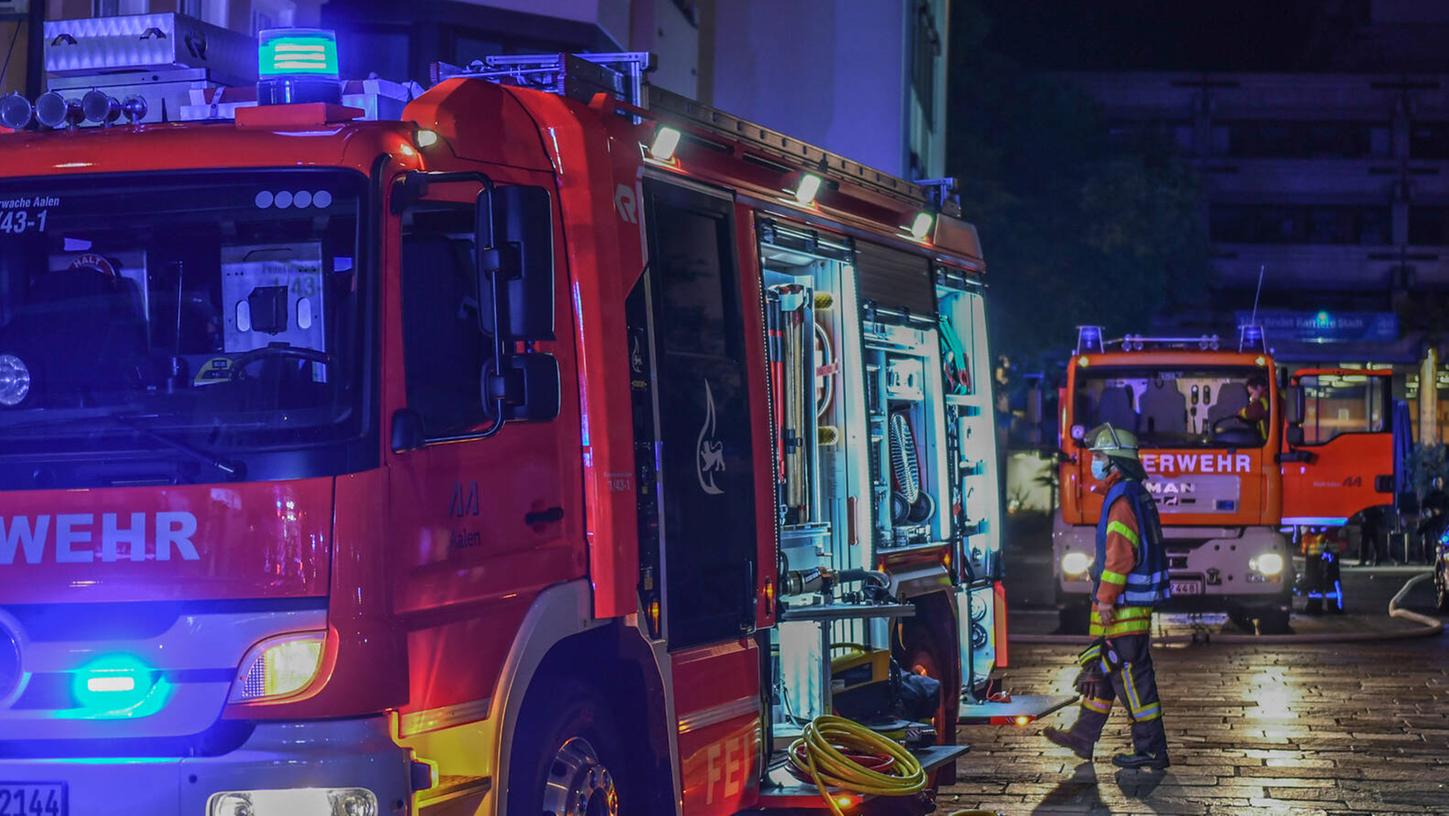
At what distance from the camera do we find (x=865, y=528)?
Result: 8844 mm

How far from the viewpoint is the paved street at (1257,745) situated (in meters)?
10.1

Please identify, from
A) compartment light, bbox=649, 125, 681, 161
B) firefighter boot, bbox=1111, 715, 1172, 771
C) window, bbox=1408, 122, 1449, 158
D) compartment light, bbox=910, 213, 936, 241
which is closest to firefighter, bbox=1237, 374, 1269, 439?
firefighter boot, bbox=1111, 715, 1172, 771

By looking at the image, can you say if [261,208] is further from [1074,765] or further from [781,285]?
[1074,765]

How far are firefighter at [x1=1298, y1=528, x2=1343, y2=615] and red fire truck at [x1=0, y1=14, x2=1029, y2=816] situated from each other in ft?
50.6

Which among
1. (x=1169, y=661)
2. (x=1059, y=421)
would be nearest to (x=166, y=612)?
(x=1169, y=661)

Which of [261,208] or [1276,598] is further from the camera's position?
[1276,598]

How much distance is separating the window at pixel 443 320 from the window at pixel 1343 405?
17.4 meters

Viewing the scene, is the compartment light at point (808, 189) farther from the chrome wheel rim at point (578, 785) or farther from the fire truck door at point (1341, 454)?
the fire truck door at point (1341, 454)

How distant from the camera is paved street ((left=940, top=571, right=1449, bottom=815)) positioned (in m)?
10.1

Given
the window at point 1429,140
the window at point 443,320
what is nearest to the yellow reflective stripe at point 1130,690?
the window at point 443,320

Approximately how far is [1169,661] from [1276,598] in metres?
2.35

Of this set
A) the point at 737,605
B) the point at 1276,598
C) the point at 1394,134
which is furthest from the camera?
the point at 1394,134

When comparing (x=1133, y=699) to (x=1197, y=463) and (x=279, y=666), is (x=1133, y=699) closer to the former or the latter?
(x=279, y=666)

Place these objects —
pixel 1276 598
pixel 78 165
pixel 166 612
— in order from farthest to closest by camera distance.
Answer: pixel 1276 598 → pixel 78 165 → pixel 166 612
